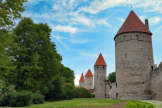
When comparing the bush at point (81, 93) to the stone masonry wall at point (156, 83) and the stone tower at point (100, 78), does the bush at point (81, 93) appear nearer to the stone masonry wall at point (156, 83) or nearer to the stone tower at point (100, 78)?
the stone tower at point (100, 78)

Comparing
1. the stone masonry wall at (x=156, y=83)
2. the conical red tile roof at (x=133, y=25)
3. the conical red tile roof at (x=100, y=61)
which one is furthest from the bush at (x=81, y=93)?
the stone masonry wall at (x=156, y=83)

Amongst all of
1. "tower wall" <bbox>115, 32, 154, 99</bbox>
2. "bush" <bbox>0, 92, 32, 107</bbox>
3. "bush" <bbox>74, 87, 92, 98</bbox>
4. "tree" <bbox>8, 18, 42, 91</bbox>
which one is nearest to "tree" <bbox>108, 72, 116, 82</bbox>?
"bush" <bbox>74, 87, 92, 98</bbox>

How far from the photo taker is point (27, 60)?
20.0 metres

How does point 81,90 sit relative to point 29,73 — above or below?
below

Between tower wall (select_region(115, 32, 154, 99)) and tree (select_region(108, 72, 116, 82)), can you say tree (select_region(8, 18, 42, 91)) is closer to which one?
tower wall (select_region(115, 32, 154, 99))

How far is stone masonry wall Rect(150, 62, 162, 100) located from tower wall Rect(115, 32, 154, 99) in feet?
3.00

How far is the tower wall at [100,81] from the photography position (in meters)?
47.0

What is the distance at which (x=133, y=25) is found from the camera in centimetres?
2612

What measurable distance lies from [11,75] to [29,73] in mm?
1968

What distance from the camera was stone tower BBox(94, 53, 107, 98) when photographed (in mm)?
47031

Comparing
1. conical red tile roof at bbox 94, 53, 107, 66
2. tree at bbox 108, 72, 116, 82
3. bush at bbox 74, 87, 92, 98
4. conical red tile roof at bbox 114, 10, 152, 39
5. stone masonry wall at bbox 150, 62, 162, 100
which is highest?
conical red tile roof at bbox 114, 10, 152, 39

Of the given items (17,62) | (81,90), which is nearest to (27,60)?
(17,62)

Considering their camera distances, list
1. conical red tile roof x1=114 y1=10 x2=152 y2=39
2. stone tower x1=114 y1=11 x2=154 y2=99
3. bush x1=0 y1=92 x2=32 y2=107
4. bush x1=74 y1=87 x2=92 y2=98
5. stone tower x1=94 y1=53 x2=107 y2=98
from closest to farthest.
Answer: bush x1=0 y1=92 x2=32 y2=107 → stone tower x1=114 y1=11 x2=154 y2=99 → conical red tile roof x1=114 y1=10 x2=152 y2=39 → bush x1=74 y1=87 x2=92 y2=98 → stone tower x1=94 y1=53 x2=107 y2=98

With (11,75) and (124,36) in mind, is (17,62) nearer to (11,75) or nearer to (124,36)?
(11,75)
